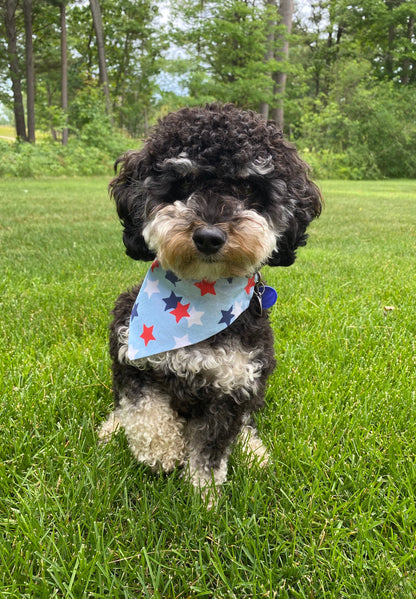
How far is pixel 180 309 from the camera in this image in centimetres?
220

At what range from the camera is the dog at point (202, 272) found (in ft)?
6.26

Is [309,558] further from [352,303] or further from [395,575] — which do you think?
[352,303]

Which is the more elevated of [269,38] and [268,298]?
[269,38]

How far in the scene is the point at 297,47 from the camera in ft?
139

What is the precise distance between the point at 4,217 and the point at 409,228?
8.17 m

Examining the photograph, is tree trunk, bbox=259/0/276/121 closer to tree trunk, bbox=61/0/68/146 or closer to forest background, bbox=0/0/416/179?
forest background, bbox=0/0/416/179

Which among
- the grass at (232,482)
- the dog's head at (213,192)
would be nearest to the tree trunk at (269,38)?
the grass at (232,482)

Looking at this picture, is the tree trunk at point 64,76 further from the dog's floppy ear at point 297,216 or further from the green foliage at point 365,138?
the dog's floppy ear at point 297,216

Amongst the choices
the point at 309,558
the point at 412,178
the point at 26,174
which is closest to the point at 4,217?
the point at 309,558

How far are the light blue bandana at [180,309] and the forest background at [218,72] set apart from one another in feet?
57.3

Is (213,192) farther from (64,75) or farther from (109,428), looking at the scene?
Answer: (64,75)

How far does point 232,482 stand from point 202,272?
1013 millimetres

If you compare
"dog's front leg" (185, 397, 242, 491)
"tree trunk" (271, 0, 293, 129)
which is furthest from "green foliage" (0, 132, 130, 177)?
"dog's front leg" (185, 397, 242, 491)

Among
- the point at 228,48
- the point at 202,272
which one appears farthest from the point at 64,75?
the point at 202,272
